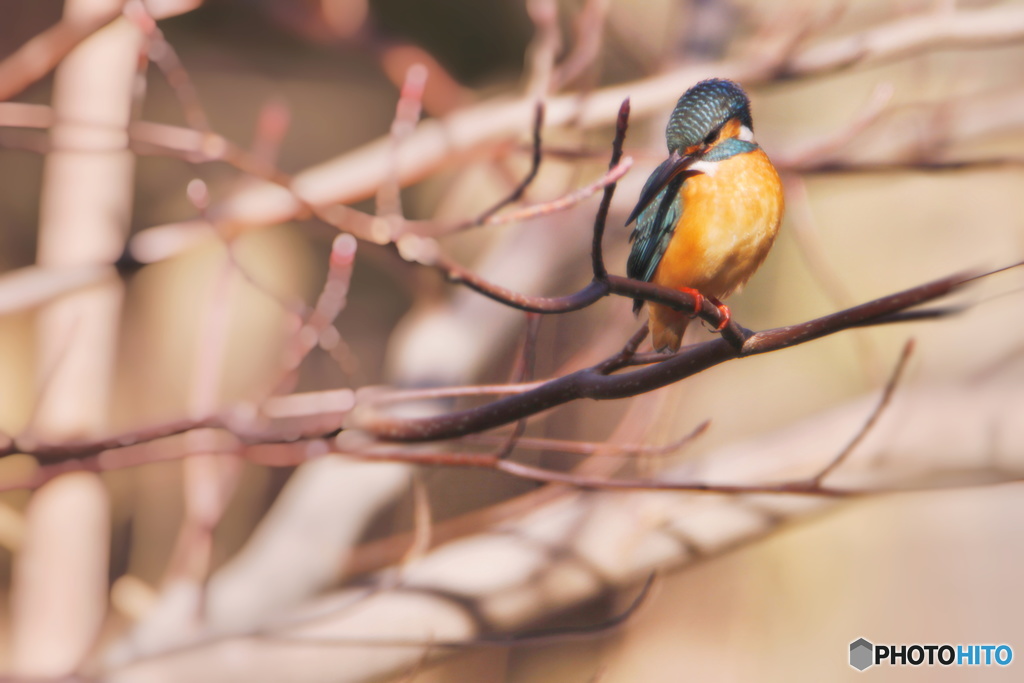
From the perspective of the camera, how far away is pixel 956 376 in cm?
248

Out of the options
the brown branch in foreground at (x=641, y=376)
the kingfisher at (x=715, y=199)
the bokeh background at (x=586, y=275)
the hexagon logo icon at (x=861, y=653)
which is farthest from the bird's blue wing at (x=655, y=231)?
the hexagon logo icon at (x=861, y=653)

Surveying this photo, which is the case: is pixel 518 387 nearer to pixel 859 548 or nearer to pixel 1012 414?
pixel 1012 414

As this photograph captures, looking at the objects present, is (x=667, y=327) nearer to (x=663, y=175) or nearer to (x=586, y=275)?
(x=663, y=175)

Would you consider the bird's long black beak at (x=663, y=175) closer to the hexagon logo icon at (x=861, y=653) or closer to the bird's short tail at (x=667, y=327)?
the bird's short tail at (x=667, y=327)

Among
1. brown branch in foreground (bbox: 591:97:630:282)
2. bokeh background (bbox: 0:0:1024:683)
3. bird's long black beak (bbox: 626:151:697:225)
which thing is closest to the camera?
brown branch in foreground (bbox: 591:97:630:282)

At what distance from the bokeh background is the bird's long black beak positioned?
88 centimetres

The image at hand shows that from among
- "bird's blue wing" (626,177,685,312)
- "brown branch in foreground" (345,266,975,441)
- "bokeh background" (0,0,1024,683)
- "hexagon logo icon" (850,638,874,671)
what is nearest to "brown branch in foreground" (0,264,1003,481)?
"brown branch in foreground" (345,266,975,441)

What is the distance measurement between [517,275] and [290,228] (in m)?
2.36

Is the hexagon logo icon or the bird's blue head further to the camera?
the hexagon logo icon

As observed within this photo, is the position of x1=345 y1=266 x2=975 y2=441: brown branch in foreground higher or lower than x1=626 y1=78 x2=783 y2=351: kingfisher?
lower

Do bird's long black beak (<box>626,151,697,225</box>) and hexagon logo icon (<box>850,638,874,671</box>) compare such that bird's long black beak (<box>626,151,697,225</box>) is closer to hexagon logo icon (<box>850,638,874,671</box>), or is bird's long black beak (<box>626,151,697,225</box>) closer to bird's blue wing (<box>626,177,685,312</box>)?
bird's blue wing (<box>626,177,685,312</box>)

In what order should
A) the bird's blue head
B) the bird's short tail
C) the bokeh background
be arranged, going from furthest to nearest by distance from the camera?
1. the bokeh background
2. the bird's short tail
3. the bird's blue head

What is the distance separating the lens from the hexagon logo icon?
211 cm

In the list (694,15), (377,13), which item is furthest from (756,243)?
(377,13)
